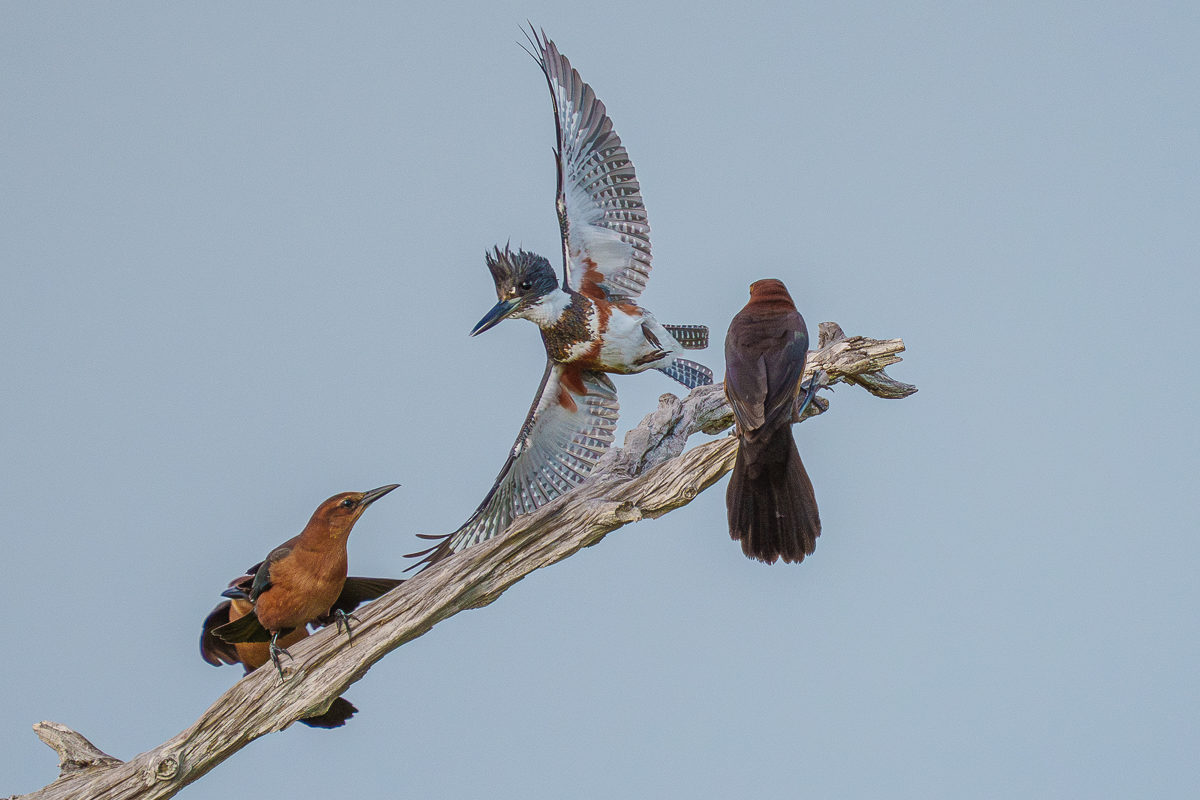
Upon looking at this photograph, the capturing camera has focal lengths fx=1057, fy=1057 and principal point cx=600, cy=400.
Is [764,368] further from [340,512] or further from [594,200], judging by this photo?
[594,200]

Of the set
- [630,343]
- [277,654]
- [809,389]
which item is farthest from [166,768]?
[809,389]

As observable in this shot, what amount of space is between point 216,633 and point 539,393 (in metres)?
1.87

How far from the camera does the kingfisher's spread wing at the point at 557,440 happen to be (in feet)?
16.9

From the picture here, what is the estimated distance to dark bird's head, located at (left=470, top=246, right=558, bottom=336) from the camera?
4.85 meters

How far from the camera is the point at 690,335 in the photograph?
542 centimetres

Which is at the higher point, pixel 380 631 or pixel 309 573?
pixel 309 573

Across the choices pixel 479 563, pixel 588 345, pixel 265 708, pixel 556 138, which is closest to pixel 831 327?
pixel 588 345

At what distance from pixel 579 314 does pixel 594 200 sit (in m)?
0.61

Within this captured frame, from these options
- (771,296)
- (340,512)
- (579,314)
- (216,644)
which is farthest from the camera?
(579,314)

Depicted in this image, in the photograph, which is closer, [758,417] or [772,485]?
[758,417]

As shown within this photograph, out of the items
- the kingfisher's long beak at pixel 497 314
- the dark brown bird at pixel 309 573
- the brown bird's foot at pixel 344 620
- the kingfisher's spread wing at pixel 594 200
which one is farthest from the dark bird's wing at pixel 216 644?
the kingfisher's spread wing at pixel 594 200

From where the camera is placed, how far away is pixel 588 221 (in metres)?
5.18

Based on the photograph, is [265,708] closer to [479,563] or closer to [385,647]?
[385,647]

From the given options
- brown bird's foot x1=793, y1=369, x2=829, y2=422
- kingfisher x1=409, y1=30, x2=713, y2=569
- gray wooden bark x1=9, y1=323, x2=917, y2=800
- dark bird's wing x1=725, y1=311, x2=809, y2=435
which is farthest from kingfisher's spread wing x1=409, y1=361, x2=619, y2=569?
dark bird's wing x1=725, y1=311, x2=809, y2=435
